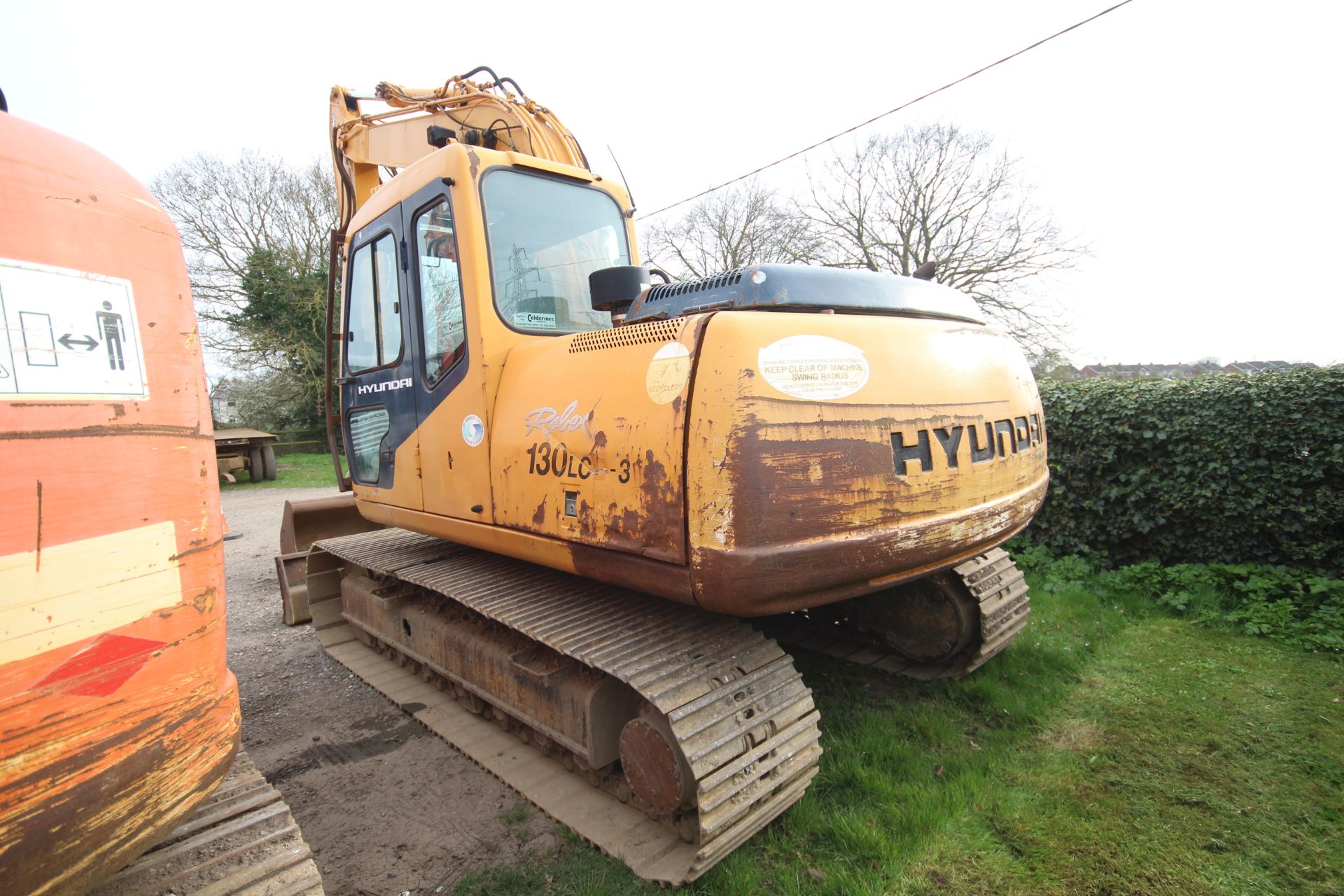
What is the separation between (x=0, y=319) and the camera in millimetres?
1096

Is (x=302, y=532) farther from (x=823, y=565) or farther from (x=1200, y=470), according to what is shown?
(x=1200, y=470)

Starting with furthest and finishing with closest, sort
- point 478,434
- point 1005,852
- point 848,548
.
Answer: point 478,434
point 1005,852
point 848,548

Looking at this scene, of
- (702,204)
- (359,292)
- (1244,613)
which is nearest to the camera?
(359,292)

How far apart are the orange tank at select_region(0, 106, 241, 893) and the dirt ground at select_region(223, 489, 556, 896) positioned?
53.2 inches

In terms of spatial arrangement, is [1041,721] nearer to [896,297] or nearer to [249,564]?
[896,297]

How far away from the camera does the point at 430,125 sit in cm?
391

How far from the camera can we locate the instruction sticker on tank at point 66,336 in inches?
43.9

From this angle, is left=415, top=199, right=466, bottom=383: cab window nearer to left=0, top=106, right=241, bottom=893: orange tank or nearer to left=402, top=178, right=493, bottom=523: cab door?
left=402, top=178, right=493, bottom=523: cab door

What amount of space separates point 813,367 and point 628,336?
2.17 ft

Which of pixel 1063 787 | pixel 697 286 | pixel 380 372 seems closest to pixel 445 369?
pixel 380 372

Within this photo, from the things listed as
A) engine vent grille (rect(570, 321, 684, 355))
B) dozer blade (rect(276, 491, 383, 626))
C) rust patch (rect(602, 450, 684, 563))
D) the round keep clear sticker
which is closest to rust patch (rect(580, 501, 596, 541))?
rust patch (rect(602, 450, 684, 563))

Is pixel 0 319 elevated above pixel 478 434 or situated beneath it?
elevated above

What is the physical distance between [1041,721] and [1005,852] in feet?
3.48

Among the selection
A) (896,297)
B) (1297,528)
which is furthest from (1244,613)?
(896,297)
